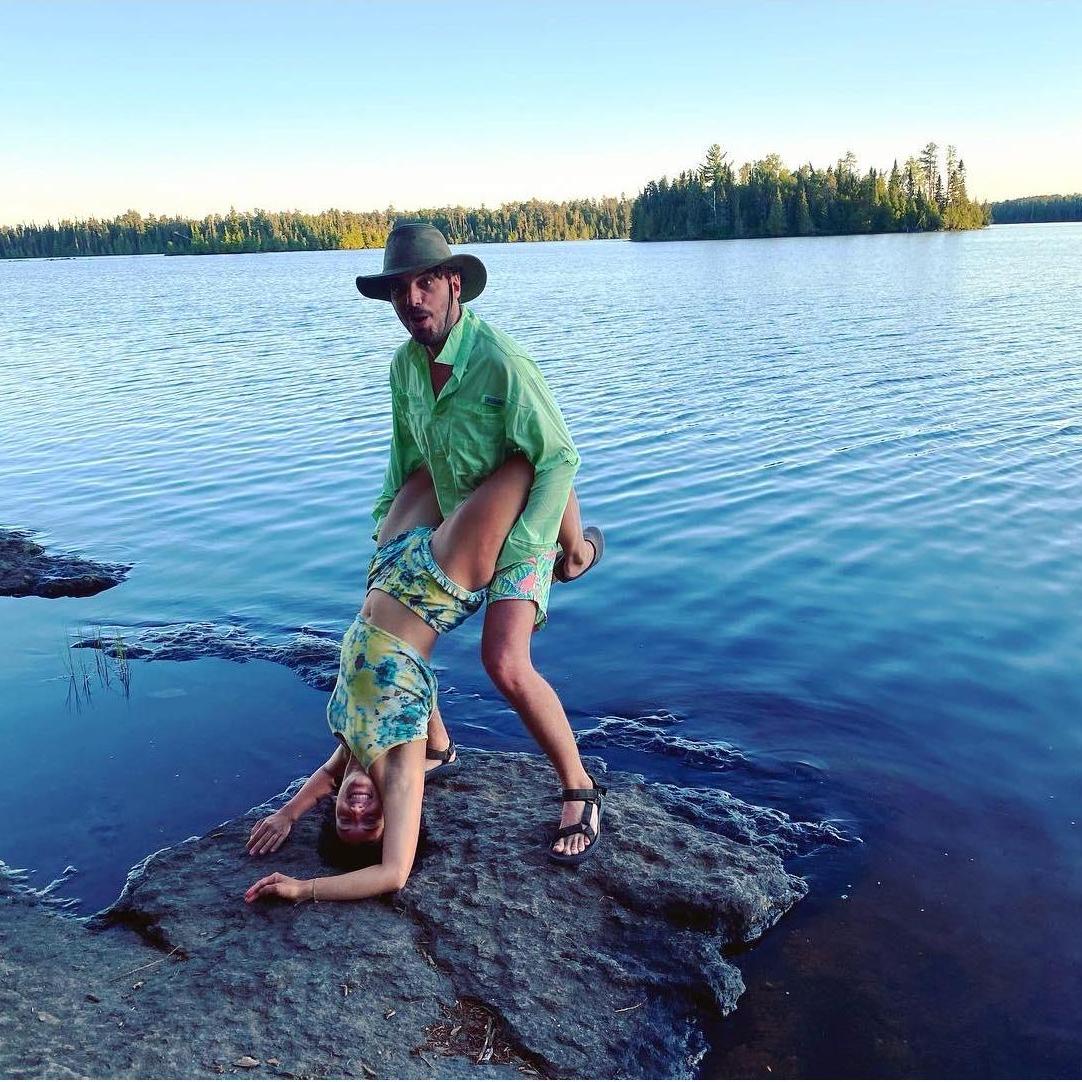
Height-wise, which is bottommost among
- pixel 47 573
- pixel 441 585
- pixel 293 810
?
pixel 47 573

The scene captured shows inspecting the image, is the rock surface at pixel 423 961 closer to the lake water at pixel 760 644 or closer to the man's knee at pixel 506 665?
the lake water at pixel 760 644

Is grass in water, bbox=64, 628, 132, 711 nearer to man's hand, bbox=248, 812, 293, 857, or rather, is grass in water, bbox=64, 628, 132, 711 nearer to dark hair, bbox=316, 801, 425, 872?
man's hand, bbox=248, 812, 293, 857

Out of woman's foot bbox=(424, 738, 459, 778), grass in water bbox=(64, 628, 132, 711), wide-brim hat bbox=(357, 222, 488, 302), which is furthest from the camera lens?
grass in water bbox=(64, 628, 132, 711)

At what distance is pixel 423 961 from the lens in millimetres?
3518

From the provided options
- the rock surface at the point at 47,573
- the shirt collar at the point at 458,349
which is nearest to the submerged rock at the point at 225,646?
the rock surface at the point at 47,573

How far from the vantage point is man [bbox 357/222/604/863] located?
3924mm

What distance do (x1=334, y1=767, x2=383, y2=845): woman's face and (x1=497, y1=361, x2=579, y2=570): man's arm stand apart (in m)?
0.98

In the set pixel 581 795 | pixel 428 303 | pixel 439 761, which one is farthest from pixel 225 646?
pixel 428 303

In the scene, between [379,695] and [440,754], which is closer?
[379,695]

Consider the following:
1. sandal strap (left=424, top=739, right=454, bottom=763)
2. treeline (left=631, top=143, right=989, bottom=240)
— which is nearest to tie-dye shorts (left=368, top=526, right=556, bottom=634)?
sandal strap (left=424, top=739, right=454, bottom=763)

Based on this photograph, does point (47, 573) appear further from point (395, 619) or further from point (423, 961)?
point (423, 961)

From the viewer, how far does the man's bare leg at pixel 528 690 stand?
Result: 3932mm

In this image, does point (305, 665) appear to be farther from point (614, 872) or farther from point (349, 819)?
point (614, 872)

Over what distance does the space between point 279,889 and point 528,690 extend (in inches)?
45.6
